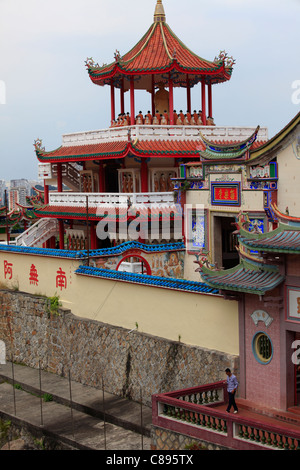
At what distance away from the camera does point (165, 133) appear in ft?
103

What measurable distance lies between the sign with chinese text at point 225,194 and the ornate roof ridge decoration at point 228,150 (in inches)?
40.9

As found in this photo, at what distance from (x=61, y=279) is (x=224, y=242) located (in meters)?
6.95

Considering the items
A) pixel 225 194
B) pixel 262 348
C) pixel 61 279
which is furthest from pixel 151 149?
pixel 262 348

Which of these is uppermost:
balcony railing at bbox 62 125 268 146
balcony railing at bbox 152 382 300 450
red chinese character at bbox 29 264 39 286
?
balcony railing at bbox 62 125 268 146

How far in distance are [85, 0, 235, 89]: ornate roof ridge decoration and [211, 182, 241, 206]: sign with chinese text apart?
24.0 feet

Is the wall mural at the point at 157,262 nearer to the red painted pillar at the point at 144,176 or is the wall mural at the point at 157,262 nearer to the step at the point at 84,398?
the red painted pillar at the point at 144,176

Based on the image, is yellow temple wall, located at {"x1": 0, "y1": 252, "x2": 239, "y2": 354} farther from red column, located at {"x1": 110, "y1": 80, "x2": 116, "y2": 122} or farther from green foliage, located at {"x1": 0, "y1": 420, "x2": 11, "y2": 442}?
red column, located at {"x1": 110, "y1": 80, "x2": 116, "y2": 122}

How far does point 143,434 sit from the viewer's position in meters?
20.1

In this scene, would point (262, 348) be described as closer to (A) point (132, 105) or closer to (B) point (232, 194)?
(B) point (232, 194)

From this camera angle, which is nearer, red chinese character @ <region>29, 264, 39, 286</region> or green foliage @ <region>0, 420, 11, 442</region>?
green foliage @ <region>0, 420, 11, 442</region>

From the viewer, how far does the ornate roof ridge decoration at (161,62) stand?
32.3 m

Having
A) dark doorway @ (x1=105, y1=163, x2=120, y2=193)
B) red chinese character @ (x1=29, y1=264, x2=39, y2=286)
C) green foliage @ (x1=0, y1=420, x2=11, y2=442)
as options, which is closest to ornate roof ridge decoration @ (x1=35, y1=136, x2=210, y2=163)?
dark doorway @ (x1=105, y1=163, x2=120, y2=193)

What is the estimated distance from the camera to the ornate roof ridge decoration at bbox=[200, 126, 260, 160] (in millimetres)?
25484

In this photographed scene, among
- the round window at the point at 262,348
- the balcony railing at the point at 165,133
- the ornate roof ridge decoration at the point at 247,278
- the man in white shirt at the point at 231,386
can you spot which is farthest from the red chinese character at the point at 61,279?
the man in white shirt at the point at 231,386
